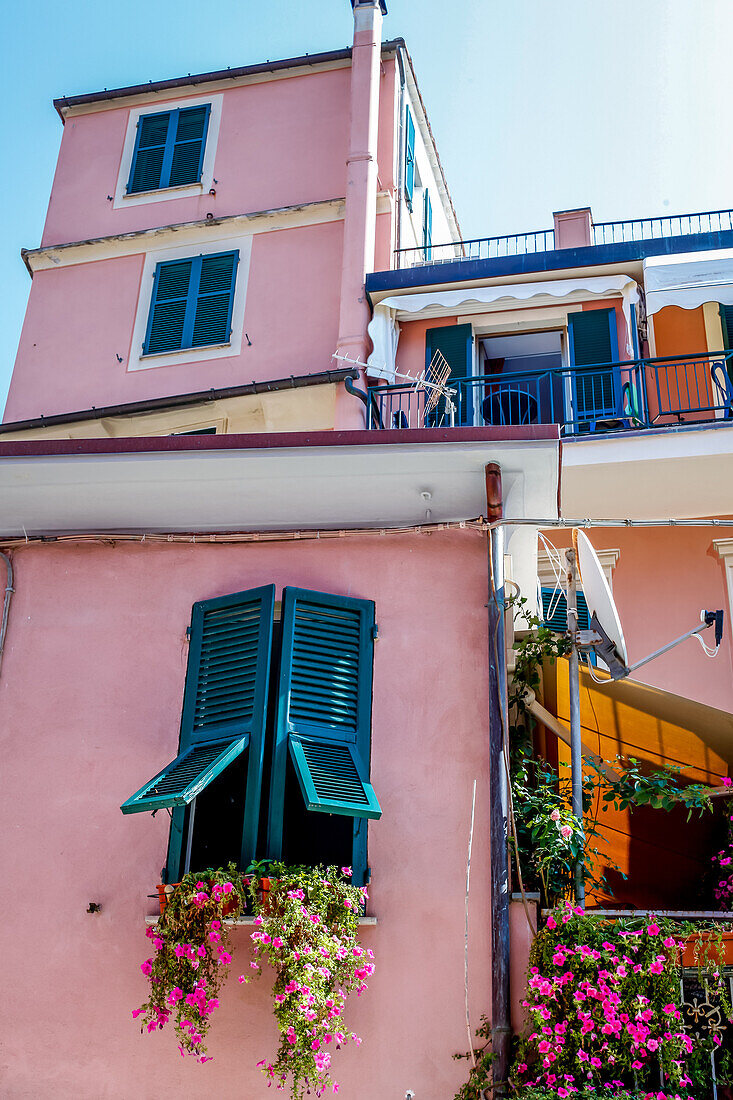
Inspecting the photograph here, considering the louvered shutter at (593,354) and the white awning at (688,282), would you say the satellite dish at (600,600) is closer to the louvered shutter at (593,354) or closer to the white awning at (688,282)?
the louvered shutter at (593,354)

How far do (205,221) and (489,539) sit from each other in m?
8.40

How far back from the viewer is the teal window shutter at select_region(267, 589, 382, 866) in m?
5.92

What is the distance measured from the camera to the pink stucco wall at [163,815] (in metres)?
5.73

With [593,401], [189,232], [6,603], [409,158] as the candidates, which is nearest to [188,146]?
[189,232]

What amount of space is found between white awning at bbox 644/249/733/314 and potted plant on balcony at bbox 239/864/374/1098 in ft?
23.8

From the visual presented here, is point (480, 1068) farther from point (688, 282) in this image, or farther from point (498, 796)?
point (688, 282)

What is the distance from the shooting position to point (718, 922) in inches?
215

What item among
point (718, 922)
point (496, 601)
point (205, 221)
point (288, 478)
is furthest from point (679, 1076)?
point (205, 221)

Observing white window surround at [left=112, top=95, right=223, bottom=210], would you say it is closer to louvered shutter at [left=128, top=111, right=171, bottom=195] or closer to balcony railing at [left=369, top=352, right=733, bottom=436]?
louvered shutter at [left=128, top=111, right=171, bottom=195]

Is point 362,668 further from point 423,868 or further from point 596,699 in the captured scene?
point 596,699

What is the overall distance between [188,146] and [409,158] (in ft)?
9.63

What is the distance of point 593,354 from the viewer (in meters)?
11.8

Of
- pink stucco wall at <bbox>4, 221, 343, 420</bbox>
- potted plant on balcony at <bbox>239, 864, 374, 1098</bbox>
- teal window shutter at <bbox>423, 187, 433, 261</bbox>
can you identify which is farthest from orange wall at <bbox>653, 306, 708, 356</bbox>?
potted plant on balcony at <bbox>239, 864, 374, 1098</bbox>

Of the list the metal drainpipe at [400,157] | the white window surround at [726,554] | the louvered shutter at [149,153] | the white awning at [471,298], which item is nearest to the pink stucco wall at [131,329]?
the white awning at [471,298]
